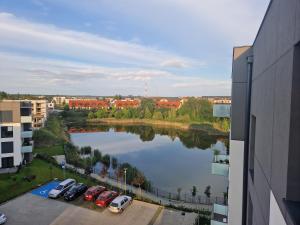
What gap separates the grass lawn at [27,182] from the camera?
46.7 feet

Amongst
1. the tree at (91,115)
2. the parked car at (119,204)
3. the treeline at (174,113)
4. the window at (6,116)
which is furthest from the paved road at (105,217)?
the tree at (91,115)

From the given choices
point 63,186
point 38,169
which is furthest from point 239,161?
point 38,169

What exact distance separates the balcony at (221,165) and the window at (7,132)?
1531cm

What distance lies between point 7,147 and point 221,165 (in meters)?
15.6

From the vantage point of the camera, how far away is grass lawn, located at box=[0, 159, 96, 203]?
14.2 meters

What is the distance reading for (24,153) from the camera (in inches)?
777

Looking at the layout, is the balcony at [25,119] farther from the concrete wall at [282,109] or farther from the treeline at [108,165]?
the concrete wall at [282,109]

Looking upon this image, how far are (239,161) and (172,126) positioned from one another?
49483 mm

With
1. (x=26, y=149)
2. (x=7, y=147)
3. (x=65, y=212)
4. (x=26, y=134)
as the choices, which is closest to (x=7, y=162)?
(x=7, y=147)

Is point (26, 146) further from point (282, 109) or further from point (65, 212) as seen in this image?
point (282, 109)

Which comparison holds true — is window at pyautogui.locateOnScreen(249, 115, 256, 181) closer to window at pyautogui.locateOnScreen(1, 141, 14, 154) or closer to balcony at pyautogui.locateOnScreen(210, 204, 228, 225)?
balcony at pyautogui.locateOnScreen(210, 204, 228, 225)

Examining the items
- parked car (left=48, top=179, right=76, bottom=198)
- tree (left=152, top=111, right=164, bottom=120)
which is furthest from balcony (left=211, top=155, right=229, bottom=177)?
tree (left=152, top=111, right=164, bottom=120)

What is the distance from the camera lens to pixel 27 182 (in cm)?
1570

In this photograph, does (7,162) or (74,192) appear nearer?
(74,192)
